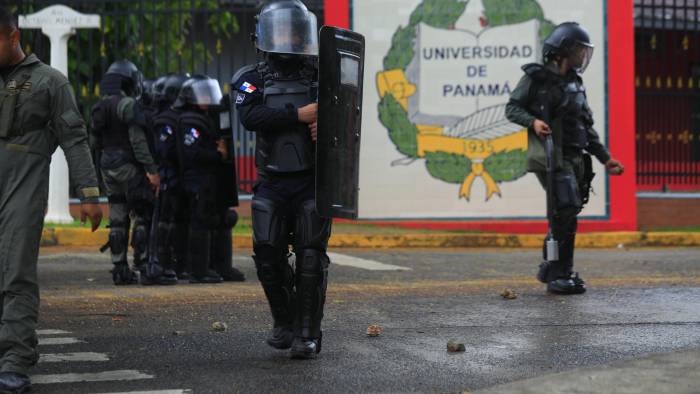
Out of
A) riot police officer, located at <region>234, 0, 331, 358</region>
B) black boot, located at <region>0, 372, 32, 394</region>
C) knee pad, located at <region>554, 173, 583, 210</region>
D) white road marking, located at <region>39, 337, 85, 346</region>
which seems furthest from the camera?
knee pad, located at <region>554, 173, 583, 210</region>

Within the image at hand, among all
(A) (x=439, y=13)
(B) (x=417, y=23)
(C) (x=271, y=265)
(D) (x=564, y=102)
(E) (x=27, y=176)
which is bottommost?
(C) (x=271, y=265)

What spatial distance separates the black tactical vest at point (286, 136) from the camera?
21.8ft

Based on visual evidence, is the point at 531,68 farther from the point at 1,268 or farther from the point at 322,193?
the point at 1,268

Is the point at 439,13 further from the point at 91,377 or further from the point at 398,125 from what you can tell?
the point at 91,377

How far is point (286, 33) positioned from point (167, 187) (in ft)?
15.1

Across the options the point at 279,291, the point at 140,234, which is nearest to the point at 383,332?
the point at 279,291

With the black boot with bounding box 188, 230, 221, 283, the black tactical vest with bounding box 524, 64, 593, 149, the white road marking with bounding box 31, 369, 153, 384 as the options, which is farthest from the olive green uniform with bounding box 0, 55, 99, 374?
the black boot with bounding box 188, 230, 221, 283

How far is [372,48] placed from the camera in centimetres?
1725

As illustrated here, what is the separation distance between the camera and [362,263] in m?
12.8

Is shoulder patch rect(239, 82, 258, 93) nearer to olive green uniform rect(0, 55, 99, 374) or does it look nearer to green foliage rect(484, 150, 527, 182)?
olive green uniform rect(0, 55, 99, 374)

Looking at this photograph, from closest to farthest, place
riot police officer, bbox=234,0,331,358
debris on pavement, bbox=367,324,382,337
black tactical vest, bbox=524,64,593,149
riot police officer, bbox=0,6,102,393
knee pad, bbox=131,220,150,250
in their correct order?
1. riot police officer, bbox=0,6,102,393
2. riot police officer, bbox=234,0,331,358
3. debris on pavement, bbox=367,324,382,337
4. black tactical vest, bbox=524,64,593,149
5. knee pad, bbox=131,220,150,250

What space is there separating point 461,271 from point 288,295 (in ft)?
18.2

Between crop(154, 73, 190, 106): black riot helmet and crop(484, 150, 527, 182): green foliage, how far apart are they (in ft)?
22.4

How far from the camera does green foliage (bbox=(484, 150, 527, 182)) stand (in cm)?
1725
